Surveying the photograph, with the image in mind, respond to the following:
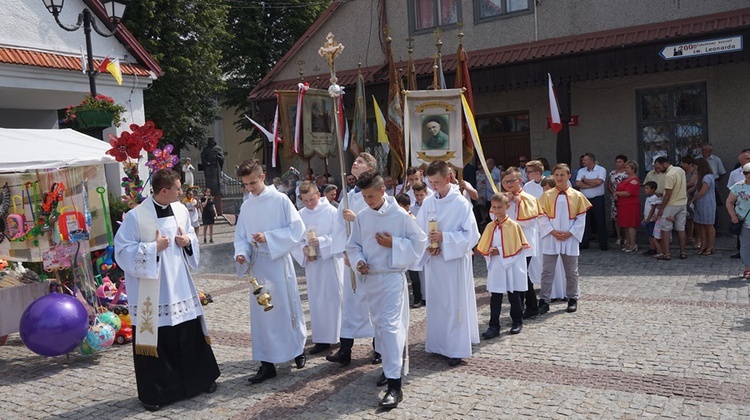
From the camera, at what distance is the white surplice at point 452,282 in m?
6.12

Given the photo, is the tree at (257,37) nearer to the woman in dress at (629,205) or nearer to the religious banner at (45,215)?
the woman in dress at (629,205)

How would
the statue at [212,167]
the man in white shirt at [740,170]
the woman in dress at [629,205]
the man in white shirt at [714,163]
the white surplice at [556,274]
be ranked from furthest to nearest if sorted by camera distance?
1. the statue at [212,167]
2. the man in white shirt at [714,163]
3. the woman in dress at [629,205]
4. the man in white shirt at [740,170]
5. the white surplice at [556,274]

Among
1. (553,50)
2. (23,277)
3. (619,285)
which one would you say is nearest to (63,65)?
(23,277)

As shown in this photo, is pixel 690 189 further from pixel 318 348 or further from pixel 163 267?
pixel 163 267

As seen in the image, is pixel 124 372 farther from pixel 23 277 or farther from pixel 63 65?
pixel 63 65

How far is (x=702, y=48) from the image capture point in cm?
1212

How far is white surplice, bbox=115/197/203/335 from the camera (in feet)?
18.1

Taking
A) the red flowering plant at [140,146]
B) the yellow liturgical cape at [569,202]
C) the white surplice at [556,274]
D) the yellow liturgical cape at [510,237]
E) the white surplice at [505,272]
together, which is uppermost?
the red flowering plant at [140,146]

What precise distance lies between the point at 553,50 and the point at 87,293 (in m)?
10.5

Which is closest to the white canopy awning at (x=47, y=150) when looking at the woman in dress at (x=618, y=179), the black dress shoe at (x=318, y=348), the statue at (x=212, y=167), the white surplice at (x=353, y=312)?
the white surplice at (x=353, y=312)

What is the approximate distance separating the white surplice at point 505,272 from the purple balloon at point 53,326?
4.24 meters

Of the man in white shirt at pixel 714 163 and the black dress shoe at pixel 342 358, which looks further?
the man in white shirt at pixel 714 163

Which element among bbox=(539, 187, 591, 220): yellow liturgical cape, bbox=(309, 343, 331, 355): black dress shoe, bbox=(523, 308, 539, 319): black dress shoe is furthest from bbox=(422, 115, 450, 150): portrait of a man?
bbox=(309, 343, 331, 355): black dress shoe

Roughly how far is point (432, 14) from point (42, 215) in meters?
11.8
